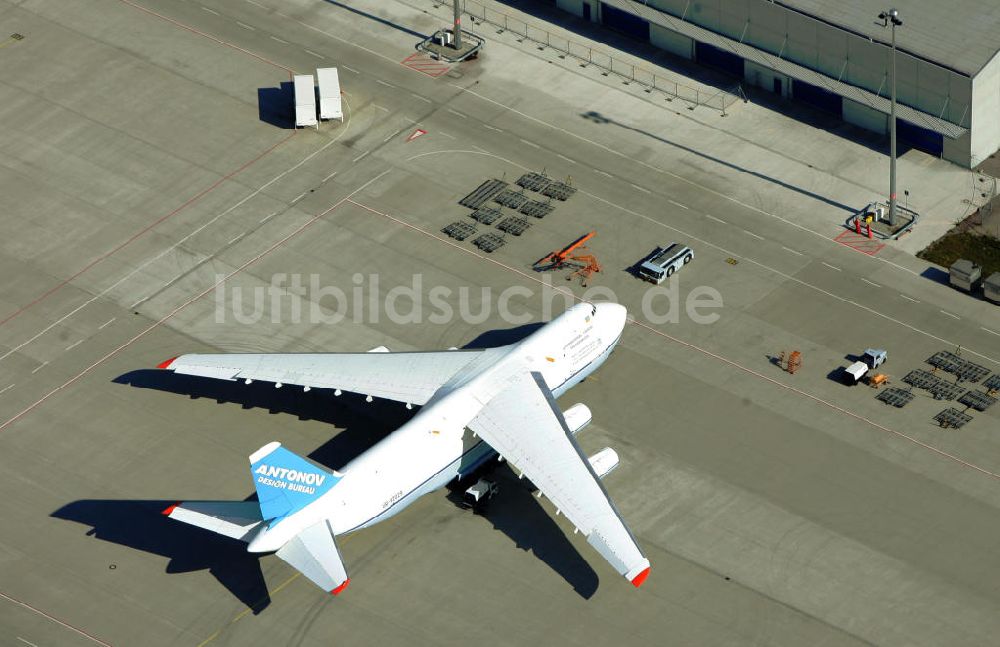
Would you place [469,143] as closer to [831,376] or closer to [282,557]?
[831,376]

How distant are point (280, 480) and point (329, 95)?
180 ft

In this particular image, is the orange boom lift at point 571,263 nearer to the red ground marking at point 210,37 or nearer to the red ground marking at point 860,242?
the red ground marking at point 860,242

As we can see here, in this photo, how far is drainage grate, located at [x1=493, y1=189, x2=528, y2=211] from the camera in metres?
139

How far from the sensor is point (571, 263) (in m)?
134

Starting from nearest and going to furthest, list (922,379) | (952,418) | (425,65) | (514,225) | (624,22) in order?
(952,418) < (922,379) < (514,225) < (425,65) < (624,22)

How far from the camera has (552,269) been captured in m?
133

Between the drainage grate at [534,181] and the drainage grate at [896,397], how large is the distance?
3479 cm

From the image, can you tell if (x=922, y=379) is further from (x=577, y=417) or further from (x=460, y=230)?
(x=460, y=230)

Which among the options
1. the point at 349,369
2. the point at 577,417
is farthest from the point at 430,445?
the point at 577,417

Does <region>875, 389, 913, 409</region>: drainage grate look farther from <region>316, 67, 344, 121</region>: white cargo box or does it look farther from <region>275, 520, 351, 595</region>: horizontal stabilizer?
<region>316, 67, 344, 121</region>: white cargo box

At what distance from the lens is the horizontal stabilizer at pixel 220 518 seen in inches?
4026

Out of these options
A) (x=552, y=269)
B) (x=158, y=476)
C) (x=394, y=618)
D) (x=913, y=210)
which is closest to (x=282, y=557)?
(x=394, y=618)

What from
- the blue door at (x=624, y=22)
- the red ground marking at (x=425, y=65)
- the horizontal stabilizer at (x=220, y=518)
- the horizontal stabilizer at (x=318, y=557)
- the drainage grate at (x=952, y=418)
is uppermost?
the blue door at (x=624, y=22)

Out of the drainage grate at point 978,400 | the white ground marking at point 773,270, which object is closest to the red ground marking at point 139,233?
the white ground marking at point 773,270
